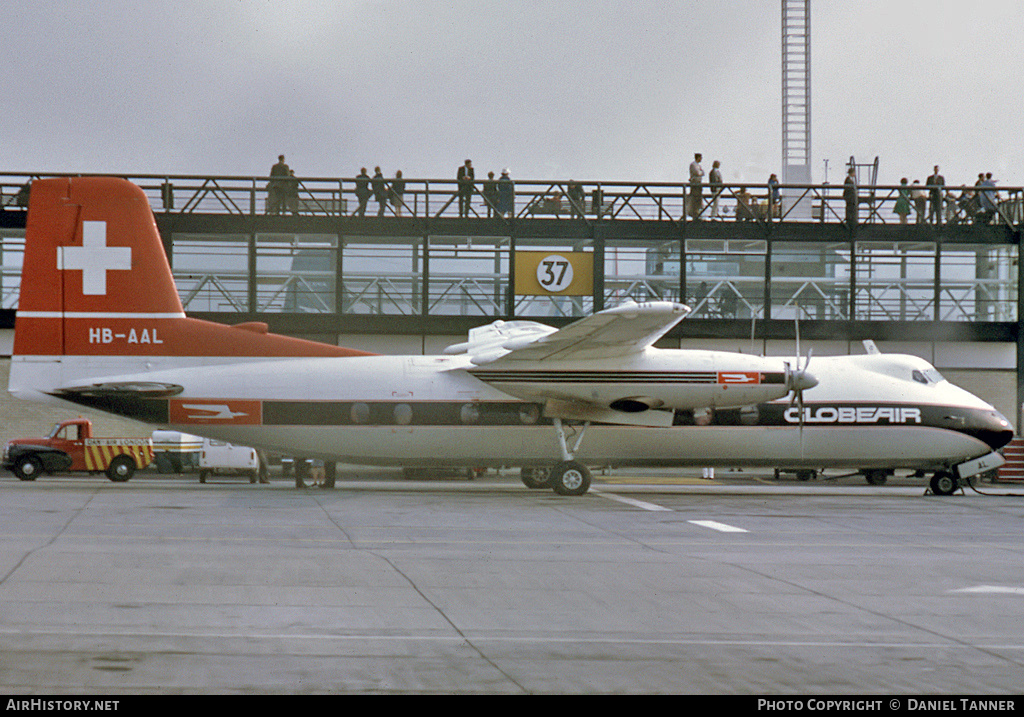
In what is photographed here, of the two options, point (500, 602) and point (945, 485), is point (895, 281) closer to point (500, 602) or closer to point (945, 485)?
point (945, 485)

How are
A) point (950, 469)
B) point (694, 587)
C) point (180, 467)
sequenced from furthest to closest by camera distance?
1. point (180, 467)
2. point (950, 469)
3. point (694, 587)

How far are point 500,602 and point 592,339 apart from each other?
42.3 feet

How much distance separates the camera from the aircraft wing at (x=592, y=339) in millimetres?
20500

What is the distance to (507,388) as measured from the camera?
937 inches

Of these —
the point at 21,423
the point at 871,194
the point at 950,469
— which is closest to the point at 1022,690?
the point at 950,469

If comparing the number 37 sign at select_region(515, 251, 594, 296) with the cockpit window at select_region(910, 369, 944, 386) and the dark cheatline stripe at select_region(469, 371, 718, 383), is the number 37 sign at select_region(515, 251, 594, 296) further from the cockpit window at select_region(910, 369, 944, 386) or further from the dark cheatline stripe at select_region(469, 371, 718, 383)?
the dark cheatline stripe at select_region(469, 371, 718, 383)

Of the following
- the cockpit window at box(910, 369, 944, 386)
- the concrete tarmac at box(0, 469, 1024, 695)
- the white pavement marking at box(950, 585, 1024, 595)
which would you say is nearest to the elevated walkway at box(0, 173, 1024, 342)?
the cockpit window at box(910, 369, 944, 386)

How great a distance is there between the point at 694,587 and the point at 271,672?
17.5ft

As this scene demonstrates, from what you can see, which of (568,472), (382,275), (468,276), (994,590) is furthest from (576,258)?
(994,590)

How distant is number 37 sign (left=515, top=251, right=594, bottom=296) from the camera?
3712cm

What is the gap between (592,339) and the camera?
22.2 meters

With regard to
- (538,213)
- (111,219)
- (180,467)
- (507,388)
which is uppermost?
(538,213)

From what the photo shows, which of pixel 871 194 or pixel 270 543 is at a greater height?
pixel 871 194
